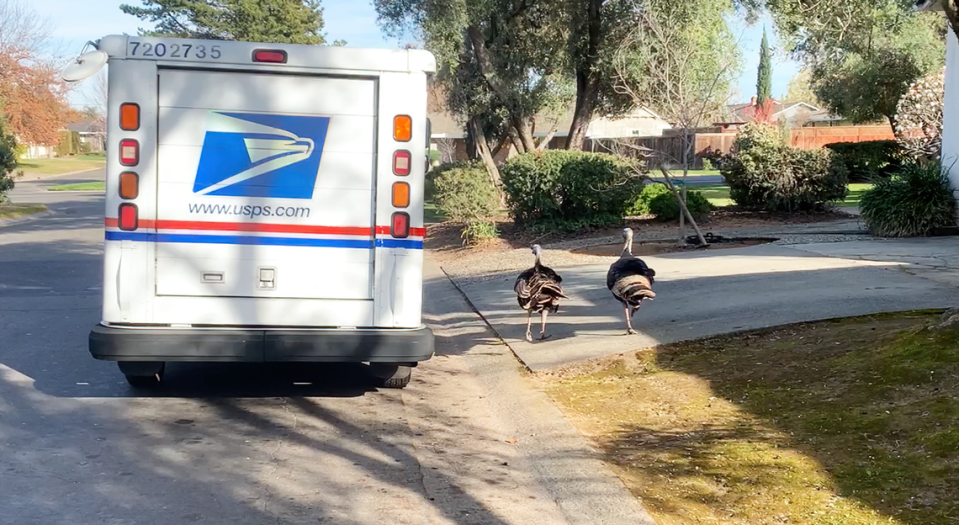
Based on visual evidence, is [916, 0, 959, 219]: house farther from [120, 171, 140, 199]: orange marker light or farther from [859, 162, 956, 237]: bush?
[120, 171, 140, 199]: orange marker light

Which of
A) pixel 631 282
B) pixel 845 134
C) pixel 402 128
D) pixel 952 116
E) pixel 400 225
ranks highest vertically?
pixel 845 134

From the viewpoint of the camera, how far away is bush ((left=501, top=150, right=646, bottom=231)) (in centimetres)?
1856

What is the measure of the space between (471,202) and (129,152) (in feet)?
41.7

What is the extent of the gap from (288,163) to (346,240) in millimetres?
688

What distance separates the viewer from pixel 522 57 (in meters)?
22.8

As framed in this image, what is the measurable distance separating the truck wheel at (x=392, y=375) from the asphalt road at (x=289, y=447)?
96 mm

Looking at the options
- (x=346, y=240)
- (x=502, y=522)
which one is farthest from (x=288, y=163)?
(x=502, y=522)

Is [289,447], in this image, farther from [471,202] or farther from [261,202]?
[471,202]

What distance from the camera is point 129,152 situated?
689 centimetres

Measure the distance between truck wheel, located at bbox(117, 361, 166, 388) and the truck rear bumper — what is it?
60cm

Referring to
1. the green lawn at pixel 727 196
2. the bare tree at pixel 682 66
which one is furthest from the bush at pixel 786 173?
the green lawn at pixel 727 196

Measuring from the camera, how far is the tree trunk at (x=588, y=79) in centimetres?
2075

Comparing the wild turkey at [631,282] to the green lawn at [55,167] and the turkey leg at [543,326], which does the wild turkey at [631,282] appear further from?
the green lawn at [55,167]

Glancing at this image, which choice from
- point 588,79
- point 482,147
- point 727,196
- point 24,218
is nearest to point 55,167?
point 24,218
